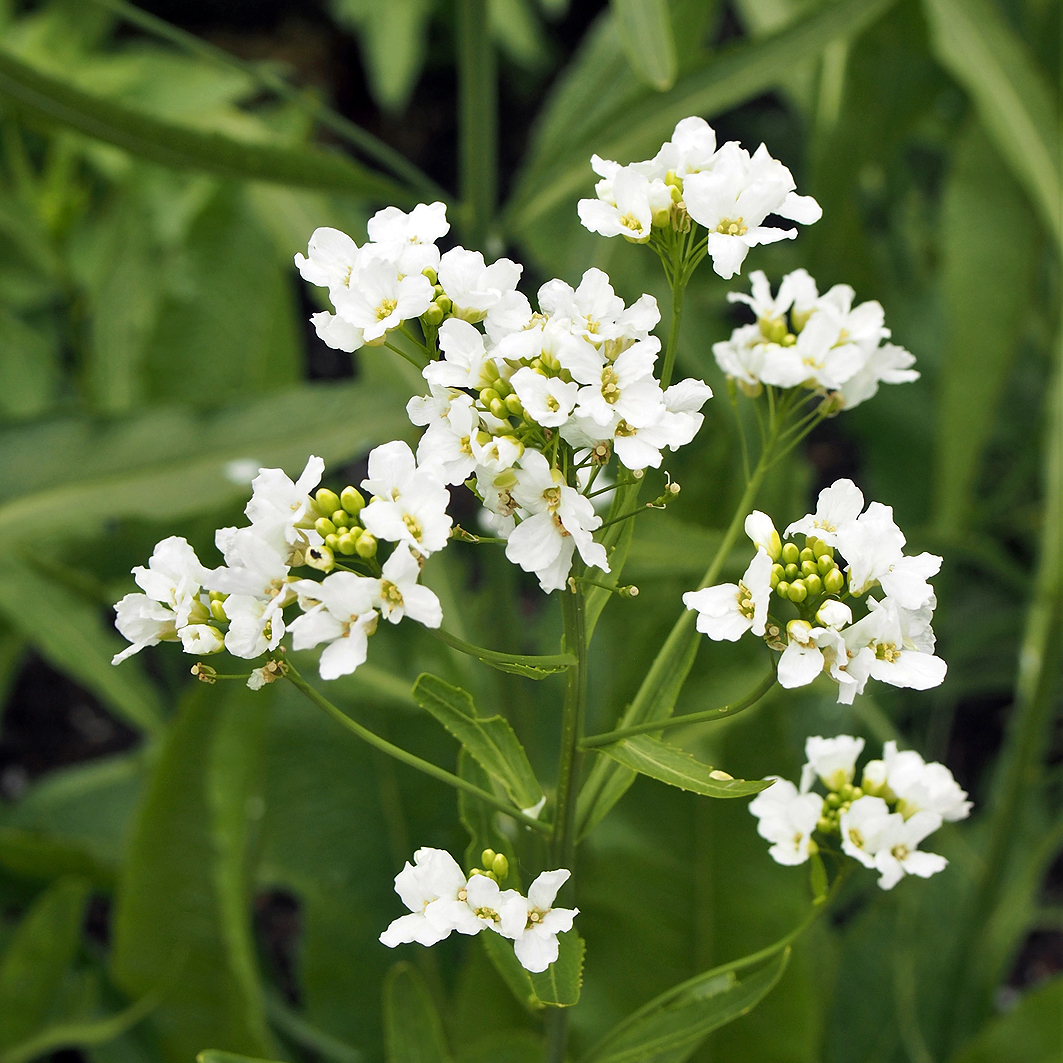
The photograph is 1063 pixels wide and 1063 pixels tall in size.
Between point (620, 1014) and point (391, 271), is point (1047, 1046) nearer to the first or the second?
point (620, 1014)

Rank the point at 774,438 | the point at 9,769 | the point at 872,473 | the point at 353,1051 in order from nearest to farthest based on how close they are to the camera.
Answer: the point at 774,438 < the point at 353,1051 < the point at 872,473 < the point at 9,769

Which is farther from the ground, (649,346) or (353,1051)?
(649,346)

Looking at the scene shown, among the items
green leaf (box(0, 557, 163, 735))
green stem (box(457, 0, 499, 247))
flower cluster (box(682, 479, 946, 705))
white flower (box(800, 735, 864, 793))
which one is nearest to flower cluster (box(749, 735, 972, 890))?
white flower (box(800, 735, 864, 793))

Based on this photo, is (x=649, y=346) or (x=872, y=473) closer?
(x=649, y=346)

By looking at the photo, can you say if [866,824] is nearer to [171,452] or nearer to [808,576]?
[808,576]

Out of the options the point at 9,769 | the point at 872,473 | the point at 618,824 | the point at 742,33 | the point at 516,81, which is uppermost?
the point at 742,33

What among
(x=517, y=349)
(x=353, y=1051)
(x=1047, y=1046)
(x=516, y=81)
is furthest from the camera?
(x=516, y=81)

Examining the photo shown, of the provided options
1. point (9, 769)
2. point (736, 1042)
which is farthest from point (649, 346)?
point (9, 769)
